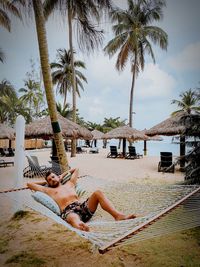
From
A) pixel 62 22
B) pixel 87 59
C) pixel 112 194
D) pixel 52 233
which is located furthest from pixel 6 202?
pixel 62 22

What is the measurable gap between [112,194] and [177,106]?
60.2 ft

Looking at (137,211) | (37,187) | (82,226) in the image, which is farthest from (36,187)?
(137,211)

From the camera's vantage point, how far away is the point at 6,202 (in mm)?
3969

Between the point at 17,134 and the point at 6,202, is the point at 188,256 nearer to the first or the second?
the point at 17,134

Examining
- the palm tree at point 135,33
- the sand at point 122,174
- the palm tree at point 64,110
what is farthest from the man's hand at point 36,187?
the palm tree at point 64,110

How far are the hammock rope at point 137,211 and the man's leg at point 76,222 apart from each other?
67mm

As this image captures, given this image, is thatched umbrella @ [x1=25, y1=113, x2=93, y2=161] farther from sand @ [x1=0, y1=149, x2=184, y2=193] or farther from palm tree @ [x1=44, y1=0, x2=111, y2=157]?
palm tree @ [x1=44, y1=0, x2=111, y2=157]

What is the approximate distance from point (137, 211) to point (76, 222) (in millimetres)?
634

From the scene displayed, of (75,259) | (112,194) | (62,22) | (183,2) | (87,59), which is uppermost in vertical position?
(62,22)

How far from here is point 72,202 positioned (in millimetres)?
2500

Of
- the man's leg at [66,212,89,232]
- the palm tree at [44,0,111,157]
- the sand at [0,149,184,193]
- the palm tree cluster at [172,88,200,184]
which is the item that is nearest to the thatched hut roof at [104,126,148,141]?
the sand at [0,149,184,193]

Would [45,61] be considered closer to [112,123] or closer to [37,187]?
[37,187]

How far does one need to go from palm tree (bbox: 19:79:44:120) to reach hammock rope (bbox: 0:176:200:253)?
2094 cm

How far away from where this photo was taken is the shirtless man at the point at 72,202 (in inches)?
86.8
